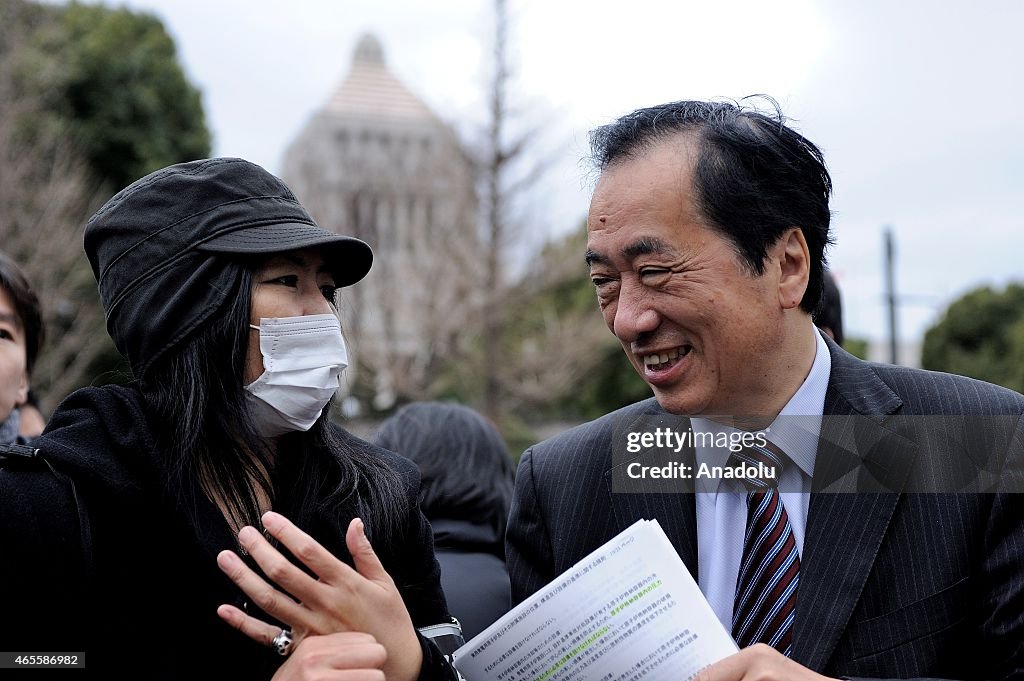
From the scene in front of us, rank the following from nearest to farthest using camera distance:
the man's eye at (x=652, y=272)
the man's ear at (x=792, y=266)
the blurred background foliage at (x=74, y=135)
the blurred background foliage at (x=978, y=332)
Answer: the man's eye at (x=652, y=272)
the man's ear at (x=792, y=266)
the blurred background foliage at (x=74, y=135)
the blurred background foliage at (x=978, y=332)

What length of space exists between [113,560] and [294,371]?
552mm

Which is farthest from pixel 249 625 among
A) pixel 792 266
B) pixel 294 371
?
A: pixel 792 266

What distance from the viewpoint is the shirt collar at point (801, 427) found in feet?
7.90

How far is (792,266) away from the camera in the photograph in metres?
2.47

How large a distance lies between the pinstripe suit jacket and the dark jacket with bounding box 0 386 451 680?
30.2 inches

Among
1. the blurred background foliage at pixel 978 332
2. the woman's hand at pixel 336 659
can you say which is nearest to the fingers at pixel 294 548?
the woman's hand at pixel 336 659

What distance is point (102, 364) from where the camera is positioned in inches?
749

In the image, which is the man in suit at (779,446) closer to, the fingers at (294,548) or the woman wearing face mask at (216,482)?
the woman wearing face mask at (216,482)

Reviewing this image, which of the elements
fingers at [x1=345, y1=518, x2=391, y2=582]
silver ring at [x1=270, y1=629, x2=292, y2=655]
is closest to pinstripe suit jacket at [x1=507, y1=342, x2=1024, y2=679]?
fingers at [x1=345, y1=518, x2=391, y2=582]

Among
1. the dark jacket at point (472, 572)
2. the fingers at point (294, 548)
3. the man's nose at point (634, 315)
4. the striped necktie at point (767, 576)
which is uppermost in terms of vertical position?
the man's nose at point (634, 315)

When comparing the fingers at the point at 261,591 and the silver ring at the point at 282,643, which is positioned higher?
the fingers at the point at 261,591

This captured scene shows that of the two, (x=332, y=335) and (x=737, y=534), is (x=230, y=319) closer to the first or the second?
(x=332, y=335)

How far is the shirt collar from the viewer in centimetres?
241

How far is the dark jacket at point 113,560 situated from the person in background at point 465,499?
113 centimetres
